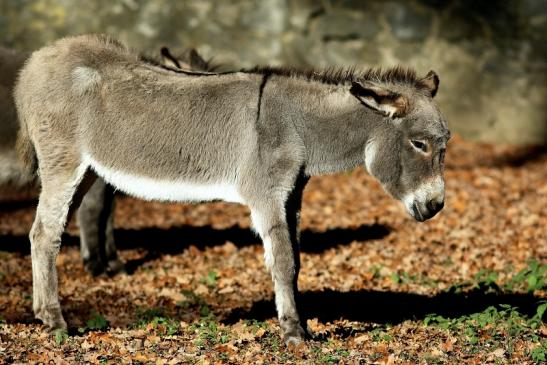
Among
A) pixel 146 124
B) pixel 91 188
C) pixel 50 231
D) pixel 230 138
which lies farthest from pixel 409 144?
Result: pixel 91 188

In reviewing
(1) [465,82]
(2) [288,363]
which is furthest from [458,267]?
(1) [465,82]

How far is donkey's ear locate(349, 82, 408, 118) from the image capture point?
18.1 ft

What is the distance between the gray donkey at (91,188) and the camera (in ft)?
22.9

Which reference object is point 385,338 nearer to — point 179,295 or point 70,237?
point 179,295

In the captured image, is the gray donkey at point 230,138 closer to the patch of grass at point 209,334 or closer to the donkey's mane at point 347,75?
the donkey's mane at point 347,75

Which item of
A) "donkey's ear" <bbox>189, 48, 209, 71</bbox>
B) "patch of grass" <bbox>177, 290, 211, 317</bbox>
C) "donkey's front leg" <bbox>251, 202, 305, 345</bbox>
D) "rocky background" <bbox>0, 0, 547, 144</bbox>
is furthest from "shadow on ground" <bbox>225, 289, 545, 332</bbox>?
"rocky background" <bbox>0, 0, 547, 144</bbox>

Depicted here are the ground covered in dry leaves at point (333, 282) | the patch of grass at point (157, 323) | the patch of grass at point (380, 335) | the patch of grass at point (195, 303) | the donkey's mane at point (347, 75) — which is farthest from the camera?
the patch of grass at point (195, 303)

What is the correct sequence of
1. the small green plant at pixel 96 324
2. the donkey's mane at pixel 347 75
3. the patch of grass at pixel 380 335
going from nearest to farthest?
the patch of grass at pixel 380 335
the donkey's mane at pixel 347 75
the small green plant at pixel 96 324

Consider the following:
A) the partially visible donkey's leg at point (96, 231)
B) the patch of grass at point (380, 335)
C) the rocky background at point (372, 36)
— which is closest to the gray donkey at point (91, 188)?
the partially visible donkey's leg at point (96, 231)

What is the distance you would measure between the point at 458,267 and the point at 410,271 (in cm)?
50

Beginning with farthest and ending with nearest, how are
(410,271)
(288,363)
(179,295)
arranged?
(410,271) < (179,295) < (288,363)

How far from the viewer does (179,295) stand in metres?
7.38

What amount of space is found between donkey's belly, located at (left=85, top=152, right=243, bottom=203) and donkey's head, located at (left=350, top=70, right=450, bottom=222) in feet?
3.46

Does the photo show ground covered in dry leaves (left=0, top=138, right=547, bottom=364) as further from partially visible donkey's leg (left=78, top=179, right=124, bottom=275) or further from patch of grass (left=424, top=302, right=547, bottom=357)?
partially visible donkey's leg (left=78, top=179, right=124, bottom=275)
